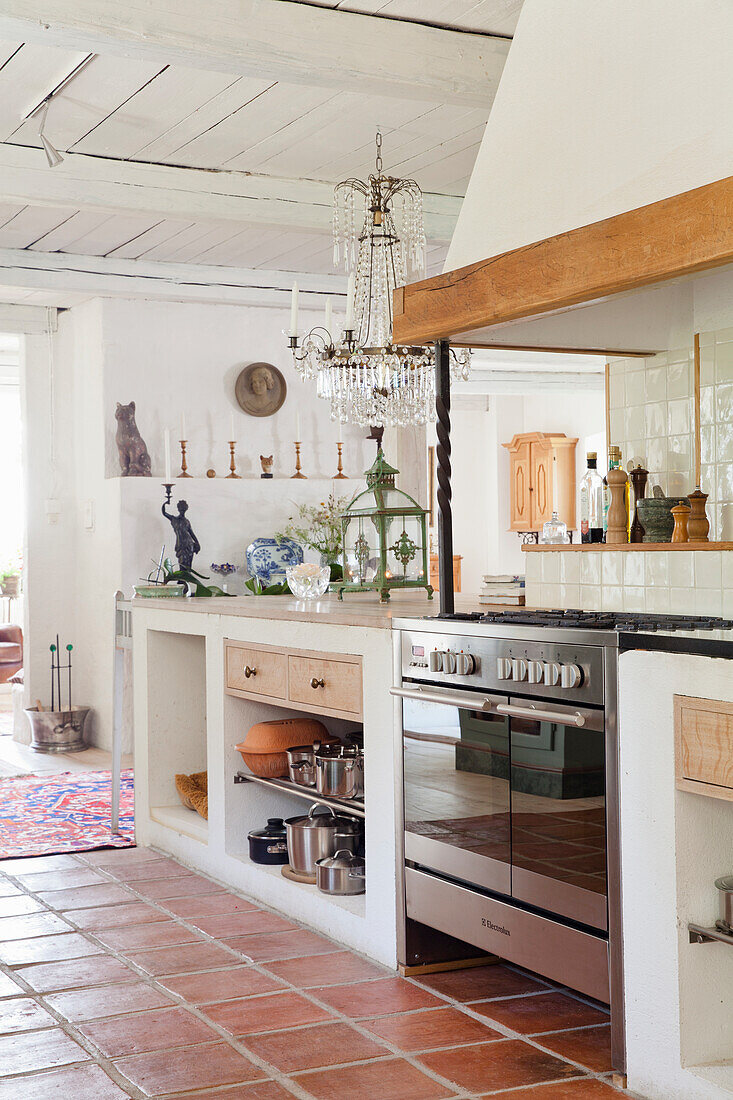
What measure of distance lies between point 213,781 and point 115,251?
351 cm

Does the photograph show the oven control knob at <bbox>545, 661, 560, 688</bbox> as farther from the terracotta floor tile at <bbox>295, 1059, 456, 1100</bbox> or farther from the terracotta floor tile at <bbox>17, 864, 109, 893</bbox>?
the terracotta floor tile at <bbox>17, 864, 109, 893</bbox>

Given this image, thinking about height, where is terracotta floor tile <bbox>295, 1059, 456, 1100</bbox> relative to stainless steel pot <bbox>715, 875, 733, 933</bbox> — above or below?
below

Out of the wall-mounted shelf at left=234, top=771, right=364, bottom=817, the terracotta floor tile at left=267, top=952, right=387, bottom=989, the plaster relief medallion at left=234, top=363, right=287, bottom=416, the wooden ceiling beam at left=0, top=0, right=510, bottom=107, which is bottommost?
the terracotta floor tile at left=267, top=952, right=387, bottom=989

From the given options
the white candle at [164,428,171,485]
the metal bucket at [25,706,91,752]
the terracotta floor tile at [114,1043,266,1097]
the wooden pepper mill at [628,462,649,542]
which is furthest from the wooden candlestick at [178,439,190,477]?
the terracotta floor tile at [114,1043,266,1097]

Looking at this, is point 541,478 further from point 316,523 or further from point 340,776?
point 340,776

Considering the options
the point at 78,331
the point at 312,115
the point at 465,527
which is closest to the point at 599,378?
the point at 465,527

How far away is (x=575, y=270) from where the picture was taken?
2635 mm

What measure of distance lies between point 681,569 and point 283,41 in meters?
1.89

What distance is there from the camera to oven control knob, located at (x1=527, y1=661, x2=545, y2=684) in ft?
8.84

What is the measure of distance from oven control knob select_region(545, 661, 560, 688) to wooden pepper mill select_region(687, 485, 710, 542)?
92cm

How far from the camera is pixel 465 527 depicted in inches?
563

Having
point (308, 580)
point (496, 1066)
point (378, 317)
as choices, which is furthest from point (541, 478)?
point (496, 1066)

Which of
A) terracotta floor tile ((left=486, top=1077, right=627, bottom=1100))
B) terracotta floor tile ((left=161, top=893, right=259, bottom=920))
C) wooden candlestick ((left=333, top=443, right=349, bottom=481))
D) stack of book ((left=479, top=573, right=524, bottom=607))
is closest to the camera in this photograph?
terracotta floor tile ((left=486, top=1077, right=627, bottom=1100))

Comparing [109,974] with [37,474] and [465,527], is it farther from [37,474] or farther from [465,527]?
[465,527]
